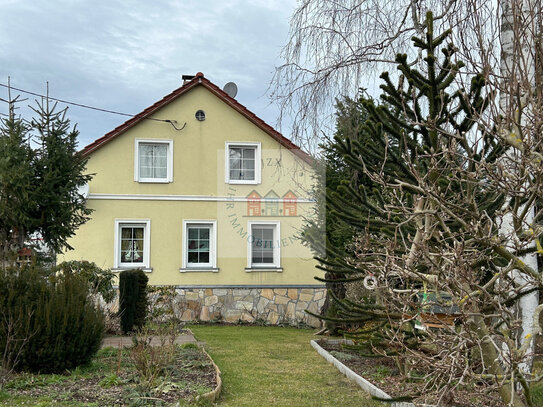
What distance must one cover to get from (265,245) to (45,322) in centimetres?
1126

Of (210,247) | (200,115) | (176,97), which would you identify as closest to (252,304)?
(210,247)

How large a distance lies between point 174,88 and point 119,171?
3146 mm

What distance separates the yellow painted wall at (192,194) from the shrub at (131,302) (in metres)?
4.60

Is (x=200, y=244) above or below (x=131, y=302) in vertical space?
above

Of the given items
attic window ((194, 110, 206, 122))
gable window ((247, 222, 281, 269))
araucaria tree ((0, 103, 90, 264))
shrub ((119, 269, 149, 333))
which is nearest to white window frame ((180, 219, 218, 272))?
gable window ((247, 222, 281, 269))

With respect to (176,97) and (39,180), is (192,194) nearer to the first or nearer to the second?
(176,97)

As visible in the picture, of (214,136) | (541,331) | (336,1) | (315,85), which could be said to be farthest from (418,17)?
(214,136)

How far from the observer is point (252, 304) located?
18.5 metres

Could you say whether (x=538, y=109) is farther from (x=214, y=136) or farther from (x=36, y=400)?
(x=214, y=136)

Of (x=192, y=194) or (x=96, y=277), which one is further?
(x=192, y=194)

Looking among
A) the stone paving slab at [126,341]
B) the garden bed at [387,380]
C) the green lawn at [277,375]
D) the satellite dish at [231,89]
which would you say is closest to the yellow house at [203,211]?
the satellite dish at [231,89]

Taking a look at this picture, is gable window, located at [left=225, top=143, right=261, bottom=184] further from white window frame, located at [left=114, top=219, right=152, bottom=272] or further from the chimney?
white window frame, located at [left=114, top=219, right=152, bottom=272]

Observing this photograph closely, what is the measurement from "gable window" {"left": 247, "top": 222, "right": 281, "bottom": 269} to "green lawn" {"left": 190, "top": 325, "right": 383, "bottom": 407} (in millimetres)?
4579

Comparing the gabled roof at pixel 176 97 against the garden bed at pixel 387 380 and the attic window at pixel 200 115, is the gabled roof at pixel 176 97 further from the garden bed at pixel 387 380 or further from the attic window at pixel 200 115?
the garden bed at pixel 387 380
